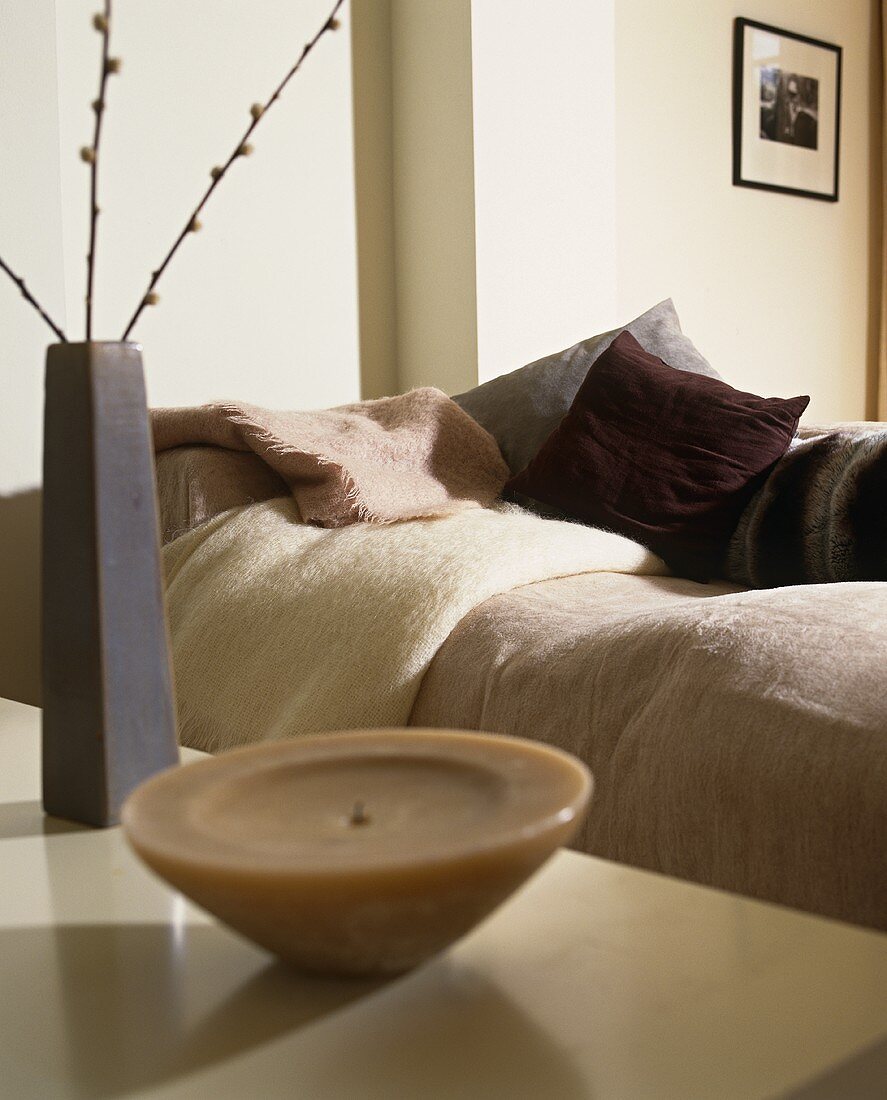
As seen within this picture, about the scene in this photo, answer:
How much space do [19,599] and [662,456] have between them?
3.55 ft

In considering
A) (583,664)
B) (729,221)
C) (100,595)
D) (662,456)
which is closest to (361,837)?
(100,595)

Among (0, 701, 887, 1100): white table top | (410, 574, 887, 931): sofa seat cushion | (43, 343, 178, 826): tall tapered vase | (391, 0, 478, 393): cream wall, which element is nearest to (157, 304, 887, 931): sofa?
(410, 574, 887, 931): sofa seat cushion

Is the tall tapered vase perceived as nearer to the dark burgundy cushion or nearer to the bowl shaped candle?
the bowl shaped candle

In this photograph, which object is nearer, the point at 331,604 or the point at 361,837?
the point at 361,837

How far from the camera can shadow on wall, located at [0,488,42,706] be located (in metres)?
1.97

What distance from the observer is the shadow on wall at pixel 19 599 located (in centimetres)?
197

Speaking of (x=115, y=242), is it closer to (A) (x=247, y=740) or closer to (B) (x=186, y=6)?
(B) (x=186, y=6)

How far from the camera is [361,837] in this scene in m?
0.52

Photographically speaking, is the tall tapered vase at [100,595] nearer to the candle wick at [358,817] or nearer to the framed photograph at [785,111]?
the candle wick at [358,817]

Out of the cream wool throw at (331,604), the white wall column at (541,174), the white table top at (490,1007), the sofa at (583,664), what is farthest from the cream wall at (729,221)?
the white table top at (490,1007)

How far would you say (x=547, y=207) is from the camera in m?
3.07

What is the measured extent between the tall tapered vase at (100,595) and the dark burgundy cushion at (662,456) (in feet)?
4.04

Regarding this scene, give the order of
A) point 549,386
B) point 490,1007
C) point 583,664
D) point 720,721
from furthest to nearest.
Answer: point 549,386, point 583,664, point 720,721, point 490,1007

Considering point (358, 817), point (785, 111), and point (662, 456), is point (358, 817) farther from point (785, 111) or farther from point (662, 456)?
point (785, 111)
